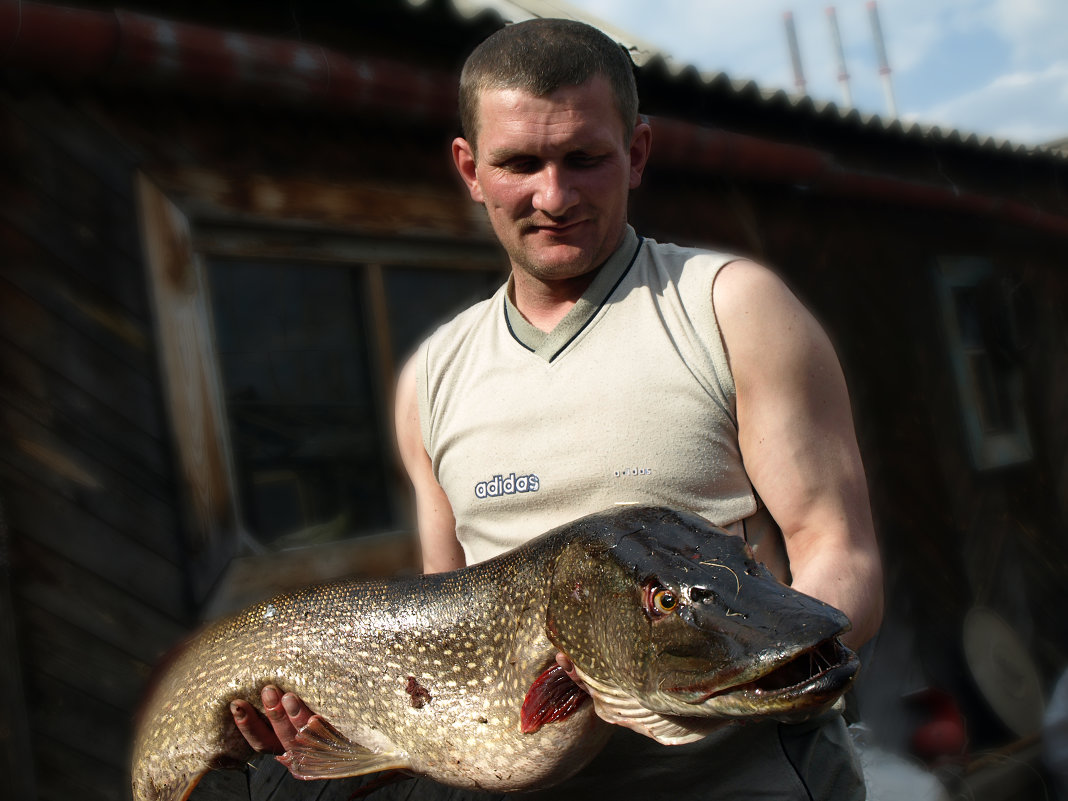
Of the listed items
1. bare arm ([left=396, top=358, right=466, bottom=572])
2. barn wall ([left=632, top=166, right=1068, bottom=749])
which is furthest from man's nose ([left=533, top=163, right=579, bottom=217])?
barn wall ([left=632, top=166, right=1068, bottom=749])

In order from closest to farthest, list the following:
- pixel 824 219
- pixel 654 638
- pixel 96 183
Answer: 1. pixel 654 638
2. pixel 96 183
3. pixel 824 219

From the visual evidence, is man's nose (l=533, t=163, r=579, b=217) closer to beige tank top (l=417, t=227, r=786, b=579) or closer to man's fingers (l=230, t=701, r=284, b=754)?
beige tank top (l=417, t=227, r=786, b=579)

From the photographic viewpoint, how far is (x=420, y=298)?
171 inches

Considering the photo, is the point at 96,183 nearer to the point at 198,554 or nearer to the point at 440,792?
the point at 198,554

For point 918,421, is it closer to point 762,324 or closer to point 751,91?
point 751,91

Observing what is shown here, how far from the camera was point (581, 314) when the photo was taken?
6.63 ft

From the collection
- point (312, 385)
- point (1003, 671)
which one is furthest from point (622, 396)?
point (1003, 671)

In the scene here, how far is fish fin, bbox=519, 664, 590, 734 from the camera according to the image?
5.63 feet

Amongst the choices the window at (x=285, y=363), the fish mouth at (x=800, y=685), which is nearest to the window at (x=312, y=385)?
the window at (x=285, y=363)

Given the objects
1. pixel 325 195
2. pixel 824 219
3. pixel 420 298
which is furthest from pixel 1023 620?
pixel 325 195

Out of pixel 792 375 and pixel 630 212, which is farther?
pixel 630 212

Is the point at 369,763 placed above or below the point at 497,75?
below

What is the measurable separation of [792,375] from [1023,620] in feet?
26.0

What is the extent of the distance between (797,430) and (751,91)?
14.8 feet
